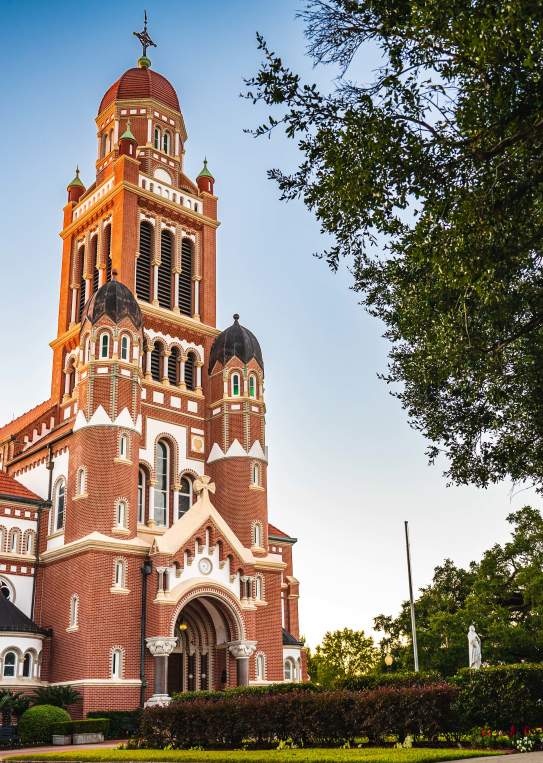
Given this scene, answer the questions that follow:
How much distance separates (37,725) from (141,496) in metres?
12.0

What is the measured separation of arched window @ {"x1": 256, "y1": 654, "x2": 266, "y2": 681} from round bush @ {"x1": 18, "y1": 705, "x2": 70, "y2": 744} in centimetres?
1045

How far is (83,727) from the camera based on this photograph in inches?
1066

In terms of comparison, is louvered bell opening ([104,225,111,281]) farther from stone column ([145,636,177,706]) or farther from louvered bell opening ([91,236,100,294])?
stone column ([145,636,177,706])

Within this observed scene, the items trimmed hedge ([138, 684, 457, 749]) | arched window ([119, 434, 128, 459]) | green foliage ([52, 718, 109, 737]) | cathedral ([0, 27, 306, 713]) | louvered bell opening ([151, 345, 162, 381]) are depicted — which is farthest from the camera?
louvered bell opening ([151, 345, 162, 381])

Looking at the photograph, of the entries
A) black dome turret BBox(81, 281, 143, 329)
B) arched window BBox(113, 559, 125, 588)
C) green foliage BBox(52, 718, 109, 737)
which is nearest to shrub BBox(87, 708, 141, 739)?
green foliage BBox(52, 718, 109, 737)

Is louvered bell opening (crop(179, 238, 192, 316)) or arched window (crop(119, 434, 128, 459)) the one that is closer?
arched window (crop(119, 434, 128, 459))

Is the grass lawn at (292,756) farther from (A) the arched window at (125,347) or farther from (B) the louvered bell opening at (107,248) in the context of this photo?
(B) the louvered bell opening at (107,248)

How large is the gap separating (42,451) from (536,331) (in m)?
27.8

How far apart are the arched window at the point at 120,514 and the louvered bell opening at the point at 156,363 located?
26.4ft

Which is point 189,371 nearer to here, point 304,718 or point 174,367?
Result: point 174,367

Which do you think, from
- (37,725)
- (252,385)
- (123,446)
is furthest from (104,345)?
(37,725)

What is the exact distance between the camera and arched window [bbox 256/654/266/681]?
116ft

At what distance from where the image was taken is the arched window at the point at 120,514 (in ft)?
109

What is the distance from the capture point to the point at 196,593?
33156mm
